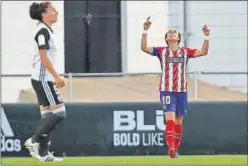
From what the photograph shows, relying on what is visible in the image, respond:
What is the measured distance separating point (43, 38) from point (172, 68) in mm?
1628

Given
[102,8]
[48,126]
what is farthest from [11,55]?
[48,126]

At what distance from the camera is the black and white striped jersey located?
10.9 m

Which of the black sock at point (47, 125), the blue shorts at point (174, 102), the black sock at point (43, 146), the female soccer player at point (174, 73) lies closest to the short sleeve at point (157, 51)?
the female soccer player at point (174, 73)

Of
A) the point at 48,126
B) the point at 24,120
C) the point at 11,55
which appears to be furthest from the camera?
the point at 11,55

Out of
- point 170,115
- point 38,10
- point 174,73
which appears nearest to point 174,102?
point 170,115

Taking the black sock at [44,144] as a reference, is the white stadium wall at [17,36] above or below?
above

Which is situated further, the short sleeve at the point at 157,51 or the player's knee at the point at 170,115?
the short sleeve at the point at 157,51

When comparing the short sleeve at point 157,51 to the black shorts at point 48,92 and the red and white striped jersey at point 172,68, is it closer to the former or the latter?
the red and white striped jersey at point 172,68

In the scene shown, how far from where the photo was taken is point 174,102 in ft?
36.2

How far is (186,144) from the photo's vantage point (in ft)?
46.2

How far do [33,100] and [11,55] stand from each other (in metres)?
4.93

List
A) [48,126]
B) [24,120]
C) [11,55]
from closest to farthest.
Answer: [48,126] < [24,120] < [11,55]

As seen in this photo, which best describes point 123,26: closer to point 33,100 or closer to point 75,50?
point 75,50

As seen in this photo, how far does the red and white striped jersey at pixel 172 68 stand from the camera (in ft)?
36.3
